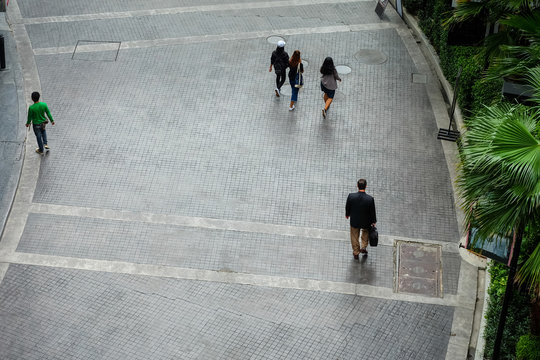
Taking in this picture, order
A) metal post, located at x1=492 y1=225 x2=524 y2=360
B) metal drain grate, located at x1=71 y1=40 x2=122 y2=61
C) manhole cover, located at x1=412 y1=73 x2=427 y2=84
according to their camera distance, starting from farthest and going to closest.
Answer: metal drain grate, located at x1=71 y1=40 x2=122 y2=61 → manhole cover, located at x1=412 y1=73 x2=427 y2=84 → metal post, located at x1=492 y1=225 x2=524 y2=360

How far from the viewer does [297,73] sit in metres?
18.4

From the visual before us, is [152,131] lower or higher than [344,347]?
higher

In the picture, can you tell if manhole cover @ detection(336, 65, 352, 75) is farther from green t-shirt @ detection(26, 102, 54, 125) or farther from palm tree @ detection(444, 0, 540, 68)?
green t-shirt @ detection(26, 102, 54, 125)

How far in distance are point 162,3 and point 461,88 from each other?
989 centimetres

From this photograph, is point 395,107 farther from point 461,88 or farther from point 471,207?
point 471,207

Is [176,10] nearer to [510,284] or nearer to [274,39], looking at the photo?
[274,39]

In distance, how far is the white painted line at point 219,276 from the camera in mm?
13883

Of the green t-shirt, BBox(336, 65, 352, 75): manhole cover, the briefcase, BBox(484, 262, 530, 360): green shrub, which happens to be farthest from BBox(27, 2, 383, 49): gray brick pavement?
BBox(484, 262, 530, 360): green shrub

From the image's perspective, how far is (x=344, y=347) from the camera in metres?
12.9

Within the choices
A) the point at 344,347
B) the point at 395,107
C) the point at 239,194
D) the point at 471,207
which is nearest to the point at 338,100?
the point at 395,107

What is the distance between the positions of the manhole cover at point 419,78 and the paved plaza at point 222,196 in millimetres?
51

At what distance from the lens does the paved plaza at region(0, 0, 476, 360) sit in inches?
521

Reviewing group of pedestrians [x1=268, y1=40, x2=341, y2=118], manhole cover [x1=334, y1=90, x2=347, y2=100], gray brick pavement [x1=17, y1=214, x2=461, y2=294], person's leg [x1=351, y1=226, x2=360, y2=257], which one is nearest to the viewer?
person's leg [x1=351, y1=226, x2=360, y2=257]

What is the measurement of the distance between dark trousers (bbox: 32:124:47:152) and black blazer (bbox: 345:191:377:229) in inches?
279
